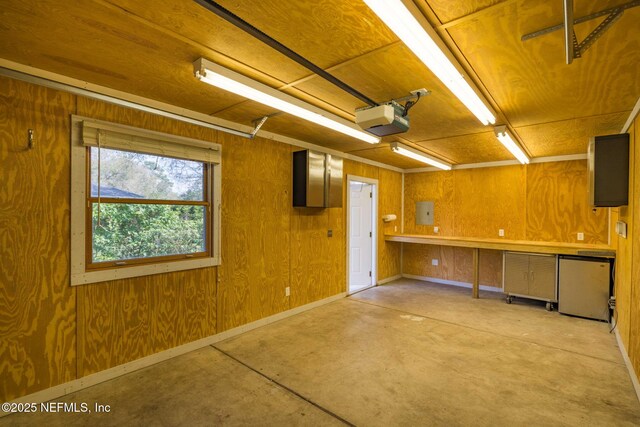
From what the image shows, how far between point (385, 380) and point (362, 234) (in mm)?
3539

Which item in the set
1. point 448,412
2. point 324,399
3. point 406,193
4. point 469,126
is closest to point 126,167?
point 324,399

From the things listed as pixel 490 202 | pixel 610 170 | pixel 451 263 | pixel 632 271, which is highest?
pixel 610 170

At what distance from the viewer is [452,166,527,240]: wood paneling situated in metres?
5.48

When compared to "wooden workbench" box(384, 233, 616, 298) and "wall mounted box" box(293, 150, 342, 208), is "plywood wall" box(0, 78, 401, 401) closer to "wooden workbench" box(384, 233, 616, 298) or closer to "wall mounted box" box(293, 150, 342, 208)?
"wall mounted box" box(293, 150, 342, 208)

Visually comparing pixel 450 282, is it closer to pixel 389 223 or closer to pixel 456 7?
pixel 389 223

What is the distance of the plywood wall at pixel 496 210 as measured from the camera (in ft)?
16.3

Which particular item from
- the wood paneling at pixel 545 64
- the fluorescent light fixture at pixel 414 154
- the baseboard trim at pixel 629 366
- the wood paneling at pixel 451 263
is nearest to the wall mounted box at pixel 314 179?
the fluorescent light fixture at pixel 414 154

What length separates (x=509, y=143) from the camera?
12.6 ft

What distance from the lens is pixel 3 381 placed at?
2146mm

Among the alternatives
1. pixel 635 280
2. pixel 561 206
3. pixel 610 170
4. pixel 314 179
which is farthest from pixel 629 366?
pixel 314 179

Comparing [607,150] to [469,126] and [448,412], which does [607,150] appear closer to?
[469,126]

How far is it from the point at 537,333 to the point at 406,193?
3756 mm

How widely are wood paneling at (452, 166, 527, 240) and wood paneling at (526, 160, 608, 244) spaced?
0.15 m

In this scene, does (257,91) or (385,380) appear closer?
(257,91)
